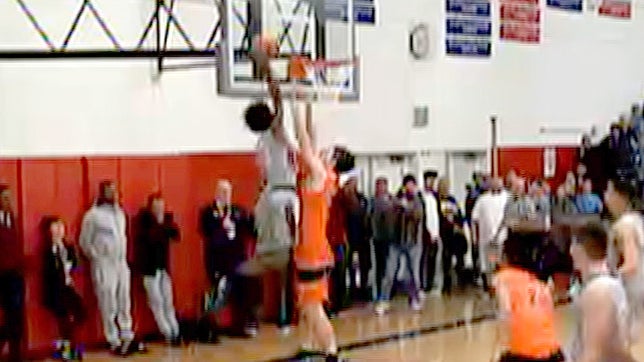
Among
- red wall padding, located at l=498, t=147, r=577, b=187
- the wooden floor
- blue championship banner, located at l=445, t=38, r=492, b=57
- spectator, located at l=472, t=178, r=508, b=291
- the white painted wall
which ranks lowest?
the wooden floor

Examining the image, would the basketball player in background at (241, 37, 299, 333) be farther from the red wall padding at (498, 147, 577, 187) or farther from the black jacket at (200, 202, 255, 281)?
the red wall padding at (498, 147, 577, 187)

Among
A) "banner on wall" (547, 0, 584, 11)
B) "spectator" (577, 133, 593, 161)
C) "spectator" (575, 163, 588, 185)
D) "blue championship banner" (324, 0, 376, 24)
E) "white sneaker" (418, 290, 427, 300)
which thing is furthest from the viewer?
"spectator" (577, 133, 593, 161)

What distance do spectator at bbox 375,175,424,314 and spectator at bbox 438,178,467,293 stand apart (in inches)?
39.9

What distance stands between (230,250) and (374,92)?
4.54 m

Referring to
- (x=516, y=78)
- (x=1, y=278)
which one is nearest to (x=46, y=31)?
(x=1, y=278)

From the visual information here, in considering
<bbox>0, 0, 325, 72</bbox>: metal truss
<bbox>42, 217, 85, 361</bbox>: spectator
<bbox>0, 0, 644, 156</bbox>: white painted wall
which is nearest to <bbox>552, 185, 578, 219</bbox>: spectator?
<bbox>0, 0, 644, 156</bbox>: white painted wall

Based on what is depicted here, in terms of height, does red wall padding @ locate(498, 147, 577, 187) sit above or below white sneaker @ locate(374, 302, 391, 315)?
above

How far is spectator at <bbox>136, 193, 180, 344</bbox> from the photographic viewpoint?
1323cm

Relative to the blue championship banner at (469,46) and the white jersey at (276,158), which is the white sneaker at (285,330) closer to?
the white jersey at (276,158)

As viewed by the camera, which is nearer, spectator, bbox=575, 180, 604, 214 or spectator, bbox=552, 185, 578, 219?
spectator, bbox=575, 180, 604, 214

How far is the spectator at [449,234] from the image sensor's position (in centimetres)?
1723

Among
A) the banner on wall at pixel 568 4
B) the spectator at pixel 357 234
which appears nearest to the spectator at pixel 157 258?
the spectator at pixel 357 234

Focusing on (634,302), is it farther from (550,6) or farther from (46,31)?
(550,6)

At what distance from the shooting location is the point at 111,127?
13.6 meters
